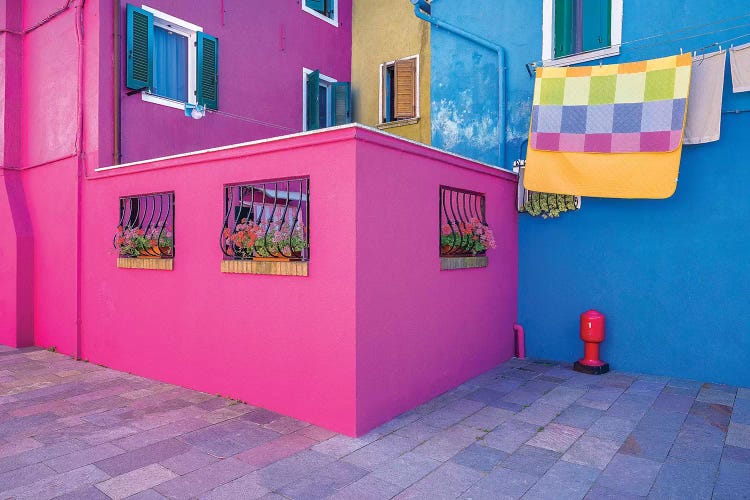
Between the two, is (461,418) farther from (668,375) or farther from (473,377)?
(668,375)

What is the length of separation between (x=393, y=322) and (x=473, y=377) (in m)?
1.94

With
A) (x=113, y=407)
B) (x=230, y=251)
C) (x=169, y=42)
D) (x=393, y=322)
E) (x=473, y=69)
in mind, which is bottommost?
(x=113, y=407)

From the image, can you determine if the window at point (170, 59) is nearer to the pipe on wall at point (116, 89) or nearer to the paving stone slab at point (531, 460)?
the pipe on wall at point (116, 89)

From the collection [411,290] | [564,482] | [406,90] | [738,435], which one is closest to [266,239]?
[411,290]

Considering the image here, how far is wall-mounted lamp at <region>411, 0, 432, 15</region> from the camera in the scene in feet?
25.8

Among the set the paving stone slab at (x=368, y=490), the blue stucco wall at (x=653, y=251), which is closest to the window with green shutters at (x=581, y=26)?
the blue stucco wall at (x=653, y=251)

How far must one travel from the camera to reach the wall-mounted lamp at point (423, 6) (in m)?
7.86

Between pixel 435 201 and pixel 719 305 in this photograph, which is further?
pixel 719 305

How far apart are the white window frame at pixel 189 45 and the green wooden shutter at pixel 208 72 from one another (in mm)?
106

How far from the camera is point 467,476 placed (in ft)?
11.3

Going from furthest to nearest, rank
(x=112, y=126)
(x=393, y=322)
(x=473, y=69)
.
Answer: (x=473, y=69)
(x=112, y=126)
(x=393, y=322)

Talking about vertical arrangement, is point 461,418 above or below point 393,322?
below

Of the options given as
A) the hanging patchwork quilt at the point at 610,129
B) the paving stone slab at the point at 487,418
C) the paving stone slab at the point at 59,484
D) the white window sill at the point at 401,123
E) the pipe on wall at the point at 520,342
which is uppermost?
the white window sill at the point at 401,123

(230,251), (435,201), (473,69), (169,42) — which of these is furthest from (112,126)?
(473,69)
